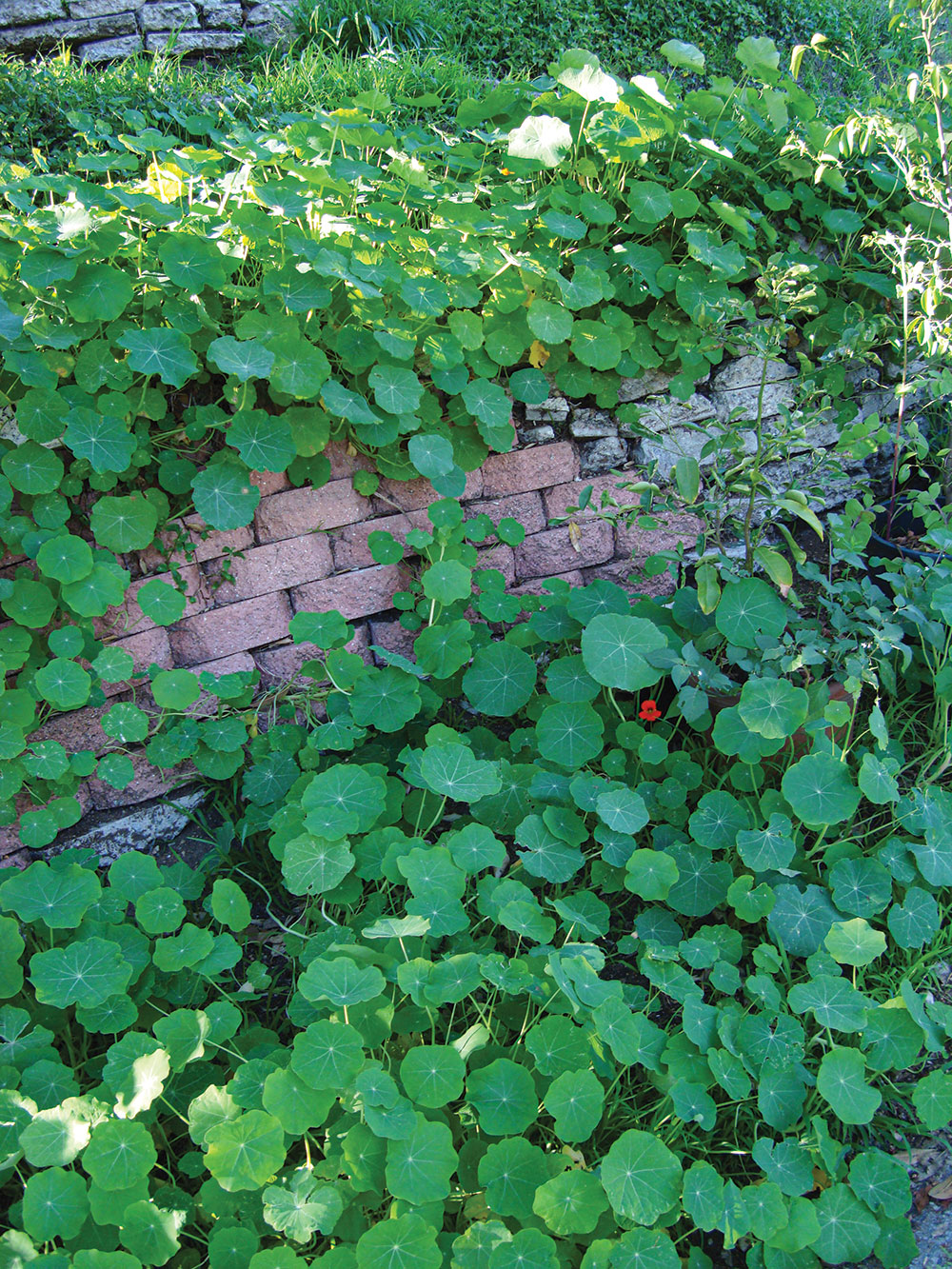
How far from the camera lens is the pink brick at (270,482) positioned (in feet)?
7.58

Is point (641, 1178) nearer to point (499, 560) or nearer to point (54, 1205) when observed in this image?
point (54, 1205)

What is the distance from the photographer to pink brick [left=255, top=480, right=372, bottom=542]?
2.36 meters

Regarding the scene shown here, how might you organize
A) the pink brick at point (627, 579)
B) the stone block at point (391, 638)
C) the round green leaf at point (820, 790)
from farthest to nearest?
the pink brick at point (627, 579), the stone block at point (391, 638), the round green leaf at point (820, 790)

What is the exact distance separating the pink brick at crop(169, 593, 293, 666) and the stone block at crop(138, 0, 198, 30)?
9.96 feet

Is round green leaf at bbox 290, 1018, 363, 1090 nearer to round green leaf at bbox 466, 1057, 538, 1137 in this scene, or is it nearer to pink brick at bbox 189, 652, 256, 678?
round green leaf at bbox 466, 1057, 538, 1137

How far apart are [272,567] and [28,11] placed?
3294mm

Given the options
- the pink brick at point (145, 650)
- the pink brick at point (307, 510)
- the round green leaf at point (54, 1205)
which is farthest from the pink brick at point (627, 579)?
the round green leaf at point (54, 1205)

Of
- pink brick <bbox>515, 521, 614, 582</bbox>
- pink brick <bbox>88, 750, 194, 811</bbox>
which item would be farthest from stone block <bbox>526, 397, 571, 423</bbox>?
pink brick <bbox>88, 750, 194, 811</bbox>

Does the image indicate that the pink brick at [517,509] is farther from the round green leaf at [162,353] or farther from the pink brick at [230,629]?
the round green leaf at [162,353]

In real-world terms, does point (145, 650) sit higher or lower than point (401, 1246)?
higher

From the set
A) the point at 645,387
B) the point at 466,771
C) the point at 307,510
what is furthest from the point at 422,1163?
the point at 645,387

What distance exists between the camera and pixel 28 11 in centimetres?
380

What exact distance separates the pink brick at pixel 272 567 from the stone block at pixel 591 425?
2.84ft

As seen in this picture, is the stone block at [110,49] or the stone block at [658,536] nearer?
the stone block at [658,536]
